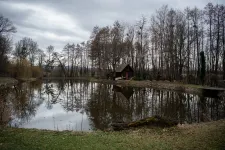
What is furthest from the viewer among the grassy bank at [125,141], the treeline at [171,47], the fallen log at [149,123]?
the treeline at [171,47]

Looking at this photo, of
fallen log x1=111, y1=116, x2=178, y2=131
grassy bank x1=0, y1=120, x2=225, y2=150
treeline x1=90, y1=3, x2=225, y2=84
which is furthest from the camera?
treeline x1=90, y1=3, x2=225, y2=84

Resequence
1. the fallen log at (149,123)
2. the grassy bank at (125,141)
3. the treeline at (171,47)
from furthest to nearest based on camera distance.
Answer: the treeline at (171,47) < the fallen log at (149,123) < the grassy bank at (125,141)

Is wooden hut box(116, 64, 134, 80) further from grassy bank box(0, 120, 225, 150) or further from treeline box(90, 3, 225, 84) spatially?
grassy bank box(0, 120, 225, 150)

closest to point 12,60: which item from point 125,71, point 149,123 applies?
point 125,71

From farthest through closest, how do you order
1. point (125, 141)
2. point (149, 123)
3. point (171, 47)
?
1. point (171, 47)
2. point (149, 123)
3. point (125, 141)

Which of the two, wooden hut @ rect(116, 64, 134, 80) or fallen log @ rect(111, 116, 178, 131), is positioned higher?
wooden hut @ rect(116, 64, 134, 80)

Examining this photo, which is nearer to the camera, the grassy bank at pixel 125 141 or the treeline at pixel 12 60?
the grassy bank at pixel 125 141

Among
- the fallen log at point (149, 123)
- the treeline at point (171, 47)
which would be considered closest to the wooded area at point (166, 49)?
the treeline at point (171, 47)

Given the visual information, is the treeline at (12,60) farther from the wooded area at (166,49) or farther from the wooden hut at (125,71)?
the wooden hut at (125,71)

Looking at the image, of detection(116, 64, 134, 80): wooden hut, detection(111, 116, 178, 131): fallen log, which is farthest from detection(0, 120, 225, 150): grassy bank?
detection(116, 64, 134, 80): wooden hut

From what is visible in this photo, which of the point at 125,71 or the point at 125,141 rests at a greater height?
the point at 125,71

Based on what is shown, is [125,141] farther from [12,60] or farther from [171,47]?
[12,60]

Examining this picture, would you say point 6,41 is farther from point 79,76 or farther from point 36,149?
point 36,149

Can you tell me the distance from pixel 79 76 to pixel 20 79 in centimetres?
3388
